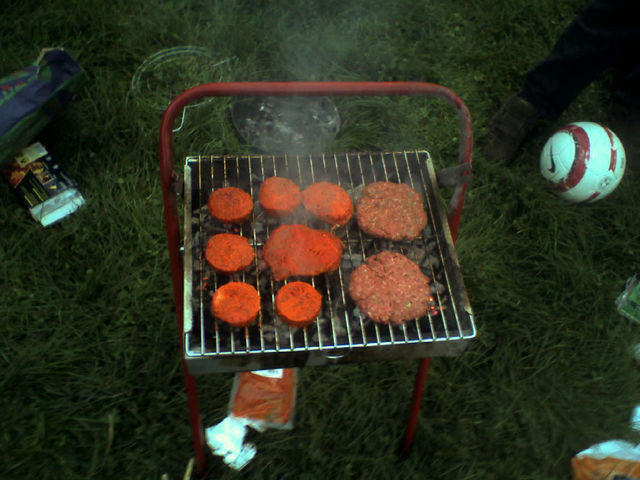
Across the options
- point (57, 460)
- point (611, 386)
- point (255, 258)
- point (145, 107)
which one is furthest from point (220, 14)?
point (611, 386)

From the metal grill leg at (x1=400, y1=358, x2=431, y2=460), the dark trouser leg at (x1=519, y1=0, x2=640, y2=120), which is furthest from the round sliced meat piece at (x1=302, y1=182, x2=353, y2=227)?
the dark trouser leg at (x1=519, y1=0, x2=640, y2=120)

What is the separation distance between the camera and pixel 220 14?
4.62 m

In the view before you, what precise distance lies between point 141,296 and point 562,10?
4309 millimetres

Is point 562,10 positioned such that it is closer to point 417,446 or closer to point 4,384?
point 417,446

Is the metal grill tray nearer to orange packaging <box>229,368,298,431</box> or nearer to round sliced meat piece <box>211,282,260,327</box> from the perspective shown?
round sliced meat piece <box>211,282,260,327</box>

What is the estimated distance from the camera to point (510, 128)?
4.12 m

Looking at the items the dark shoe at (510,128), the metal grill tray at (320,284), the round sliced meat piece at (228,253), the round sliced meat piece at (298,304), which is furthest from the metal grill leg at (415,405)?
the dark shoe at (510,128)

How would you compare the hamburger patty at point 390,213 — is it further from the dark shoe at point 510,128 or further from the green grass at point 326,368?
the dark shoe at point 510,128

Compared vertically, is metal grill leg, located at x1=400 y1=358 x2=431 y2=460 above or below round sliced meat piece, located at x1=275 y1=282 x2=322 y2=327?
below

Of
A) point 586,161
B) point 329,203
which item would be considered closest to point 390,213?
point 329,203

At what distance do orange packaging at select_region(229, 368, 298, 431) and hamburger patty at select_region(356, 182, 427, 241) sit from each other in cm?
108

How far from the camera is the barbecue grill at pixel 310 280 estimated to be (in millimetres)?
2197

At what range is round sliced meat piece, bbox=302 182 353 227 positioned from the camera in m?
2.50

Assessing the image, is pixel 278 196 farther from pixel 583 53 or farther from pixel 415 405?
pixel 583 53
